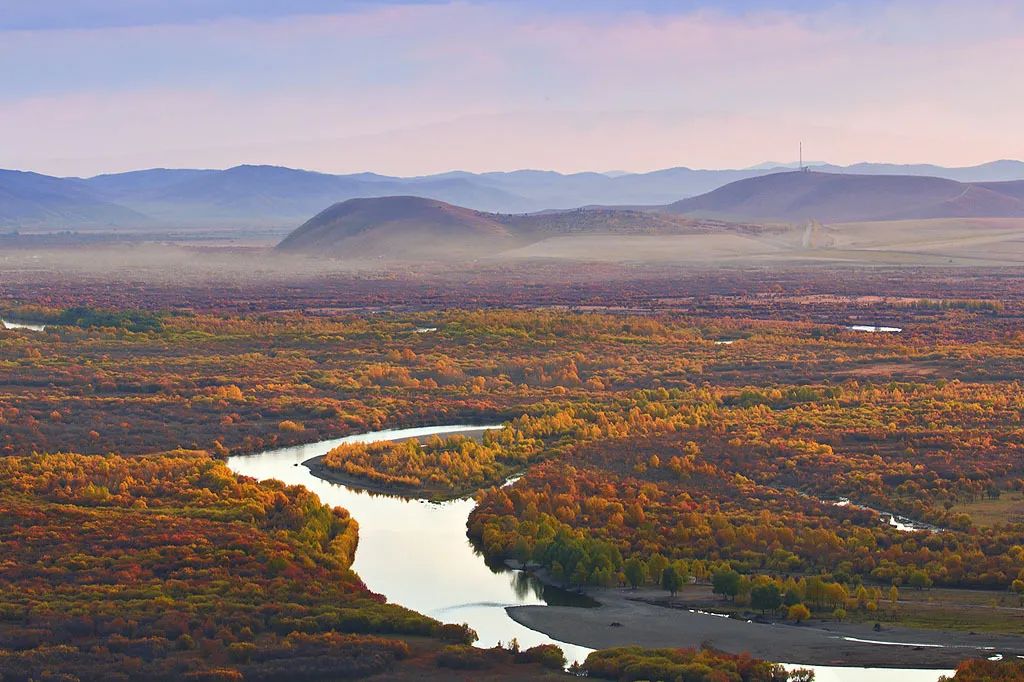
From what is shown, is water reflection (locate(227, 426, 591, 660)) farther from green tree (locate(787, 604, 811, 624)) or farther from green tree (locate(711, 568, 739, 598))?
green tree (locate(787, 604, 811, 624))

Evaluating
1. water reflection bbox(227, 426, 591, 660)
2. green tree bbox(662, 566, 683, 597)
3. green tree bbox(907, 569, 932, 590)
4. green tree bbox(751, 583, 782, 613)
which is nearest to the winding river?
water reflection bbox(227, 426, 591, 660)

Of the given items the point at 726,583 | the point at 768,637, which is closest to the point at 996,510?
the point at 726,583

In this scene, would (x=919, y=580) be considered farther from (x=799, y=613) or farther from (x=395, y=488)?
(x=395, y=488)

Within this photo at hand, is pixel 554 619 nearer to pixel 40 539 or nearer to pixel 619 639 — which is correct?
pixel 619 639

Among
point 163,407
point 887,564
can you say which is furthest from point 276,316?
point 887,564

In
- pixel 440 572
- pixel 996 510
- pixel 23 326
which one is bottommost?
pixel 440 572

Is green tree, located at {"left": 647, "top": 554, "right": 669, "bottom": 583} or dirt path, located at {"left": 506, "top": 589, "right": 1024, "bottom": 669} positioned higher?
green tree, located at {"left": 647, "top": 554, "right": 669, "bottom": 583}
